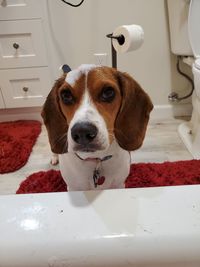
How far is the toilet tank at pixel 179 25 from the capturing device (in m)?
1.53

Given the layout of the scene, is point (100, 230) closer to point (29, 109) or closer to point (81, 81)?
point (81, 81)

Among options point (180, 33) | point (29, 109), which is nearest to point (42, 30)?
point (29, 109)

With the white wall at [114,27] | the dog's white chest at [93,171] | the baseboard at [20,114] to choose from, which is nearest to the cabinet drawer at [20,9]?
the white wall at [114,27]

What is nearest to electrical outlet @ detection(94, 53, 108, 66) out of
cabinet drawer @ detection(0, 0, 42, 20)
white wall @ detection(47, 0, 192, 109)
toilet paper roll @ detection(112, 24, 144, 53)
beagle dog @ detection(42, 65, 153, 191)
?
white wall @ detection(47, 0, 192, 109)

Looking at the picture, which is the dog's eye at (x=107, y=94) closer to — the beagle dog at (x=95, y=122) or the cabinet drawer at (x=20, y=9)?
the beagle dog at (x=95, y=122)

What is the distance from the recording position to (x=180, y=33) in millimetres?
1595

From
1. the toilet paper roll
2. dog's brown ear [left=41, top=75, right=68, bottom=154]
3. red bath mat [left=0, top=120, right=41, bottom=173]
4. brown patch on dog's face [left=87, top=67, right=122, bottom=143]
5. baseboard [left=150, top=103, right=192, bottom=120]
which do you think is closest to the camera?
A: brown patch on dog's face [left=87, top=67, right=122, bottom=143]

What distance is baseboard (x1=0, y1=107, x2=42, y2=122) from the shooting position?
200cm

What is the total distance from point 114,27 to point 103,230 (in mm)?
1577

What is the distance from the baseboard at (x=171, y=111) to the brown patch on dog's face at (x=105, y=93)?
1210 millimetres

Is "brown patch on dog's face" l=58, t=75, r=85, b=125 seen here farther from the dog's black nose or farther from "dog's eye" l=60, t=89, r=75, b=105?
the dog's black nose

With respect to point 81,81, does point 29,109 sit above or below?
below

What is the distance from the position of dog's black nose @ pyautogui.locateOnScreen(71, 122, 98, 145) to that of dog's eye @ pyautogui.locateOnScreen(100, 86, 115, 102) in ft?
0.48

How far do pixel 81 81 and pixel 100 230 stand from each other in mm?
466
